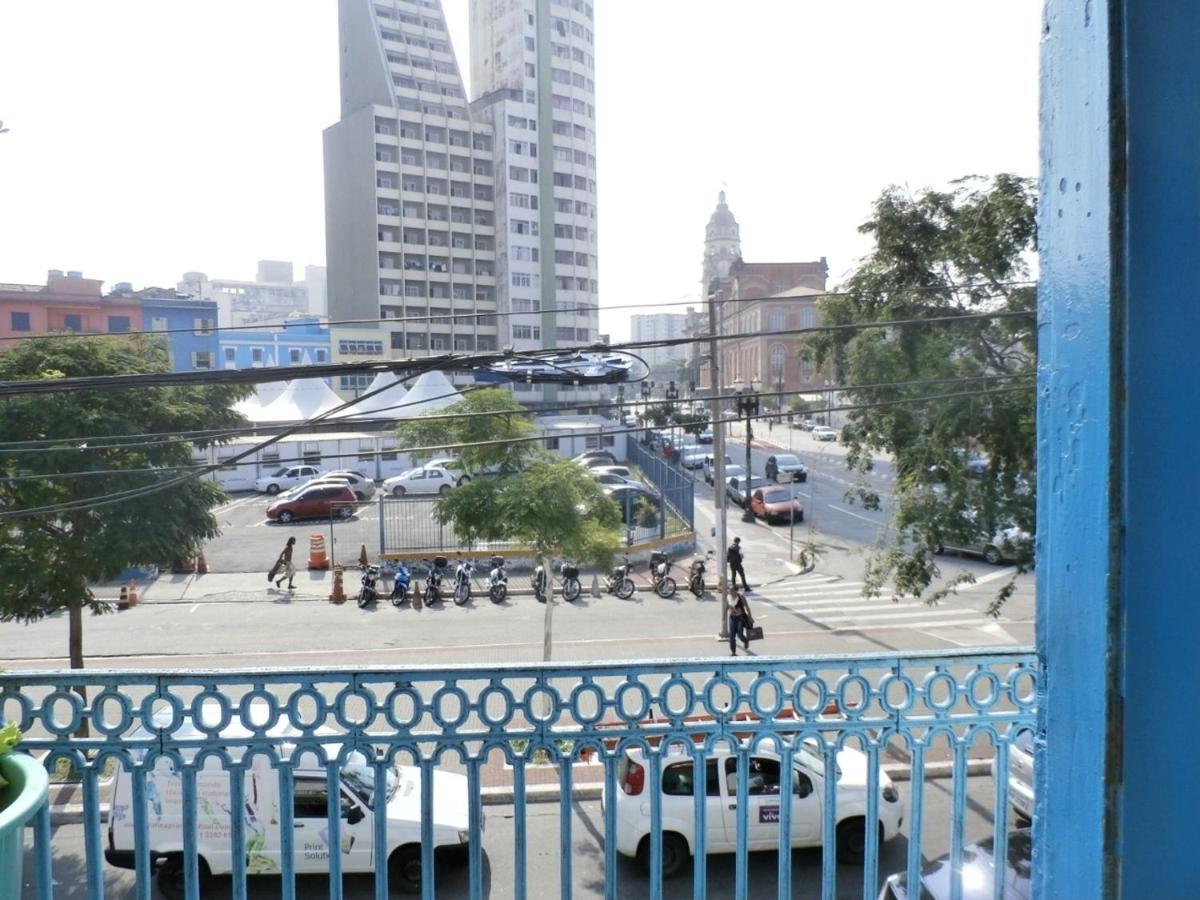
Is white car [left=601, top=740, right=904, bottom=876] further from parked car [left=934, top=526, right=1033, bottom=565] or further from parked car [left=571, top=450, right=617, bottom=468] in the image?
parked car [left=571, top=450, right=617, bottom=468]

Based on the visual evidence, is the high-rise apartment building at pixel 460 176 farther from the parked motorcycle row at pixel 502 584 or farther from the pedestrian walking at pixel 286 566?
the parked motorcycle row at pixel 502 584

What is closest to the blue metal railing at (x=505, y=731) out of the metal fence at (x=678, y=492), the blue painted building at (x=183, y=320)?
the metal fence at (x=678, y=492)

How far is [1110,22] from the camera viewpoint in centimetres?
156

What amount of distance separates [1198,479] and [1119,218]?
1.46 feet

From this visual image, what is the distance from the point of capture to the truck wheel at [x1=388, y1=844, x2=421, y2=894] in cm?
656

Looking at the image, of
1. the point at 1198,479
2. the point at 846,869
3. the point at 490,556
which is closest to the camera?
the point at 1198,479

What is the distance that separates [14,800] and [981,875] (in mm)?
3311

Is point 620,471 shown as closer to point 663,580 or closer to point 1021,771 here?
point 663,580

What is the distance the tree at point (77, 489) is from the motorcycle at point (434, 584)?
7.28m

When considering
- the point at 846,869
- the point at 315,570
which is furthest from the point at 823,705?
the point at 315,570

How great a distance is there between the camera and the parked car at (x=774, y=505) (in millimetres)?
26062

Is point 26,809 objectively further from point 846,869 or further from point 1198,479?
point 846,869

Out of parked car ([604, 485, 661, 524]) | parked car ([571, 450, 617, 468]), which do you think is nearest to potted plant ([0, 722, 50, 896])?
parked car ([604, 485, 661, 524])

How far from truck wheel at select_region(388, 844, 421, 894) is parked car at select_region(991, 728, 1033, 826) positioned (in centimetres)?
388
